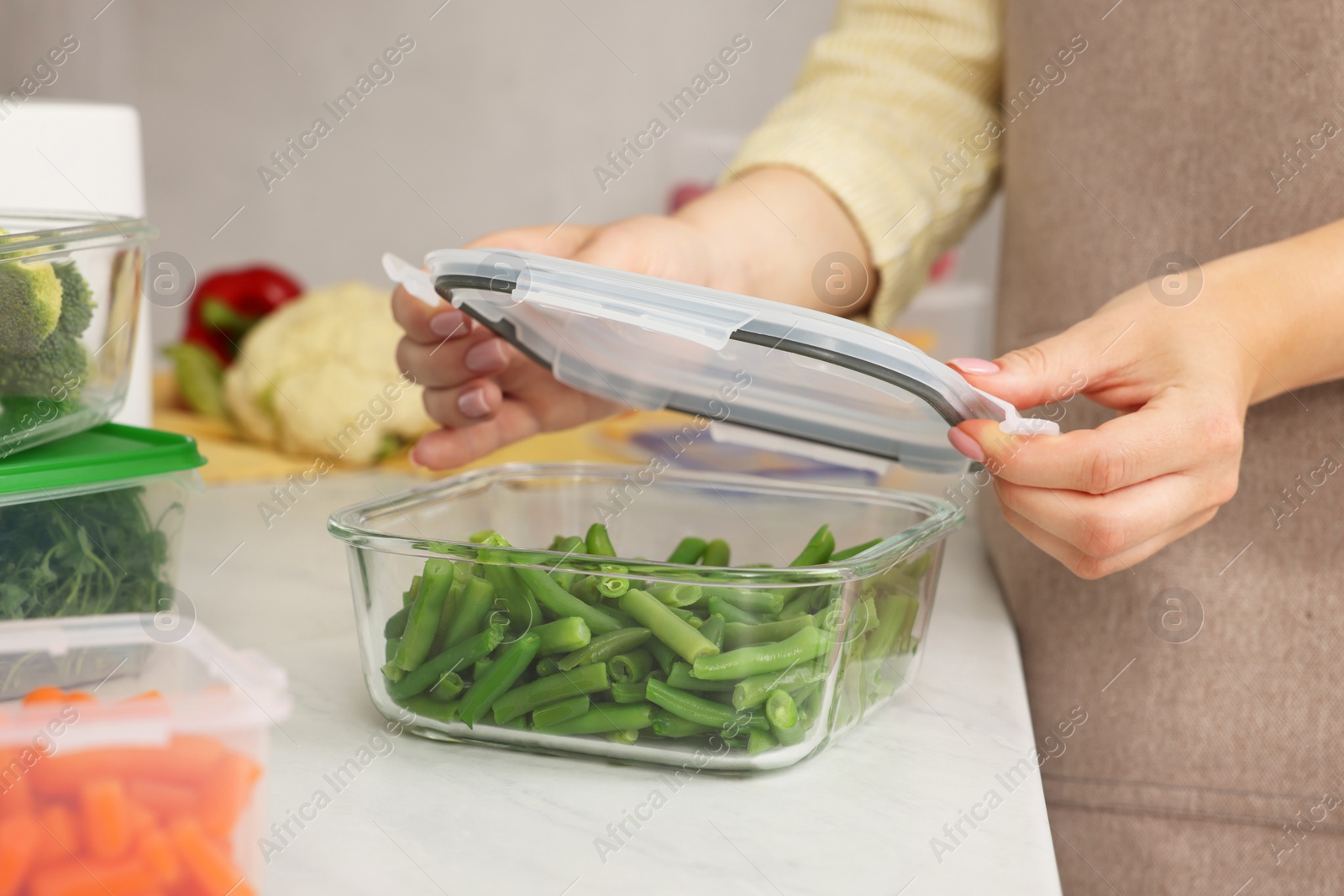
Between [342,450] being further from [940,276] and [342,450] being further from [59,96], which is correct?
[59,96]

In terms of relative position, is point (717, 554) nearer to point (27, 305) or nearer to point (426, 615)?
point (426, 615)

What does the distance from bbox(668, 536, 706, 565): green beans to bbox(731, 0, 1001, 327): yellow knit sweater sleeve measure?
32cm

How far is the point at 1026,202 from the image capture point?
0.85m

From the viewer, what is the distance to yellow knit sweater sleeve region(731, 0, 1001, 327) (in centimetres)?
89

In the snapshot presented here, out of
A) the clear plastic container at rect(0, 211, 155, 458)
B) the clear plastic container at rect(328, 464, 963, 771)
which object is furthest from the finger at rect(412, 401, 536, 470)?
the clear plastic container at rect(0, 211, 155, 458)

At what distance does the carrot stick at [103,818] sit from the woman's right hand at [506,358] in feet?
1.36

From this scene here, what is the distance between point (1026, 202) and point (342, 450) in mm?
826

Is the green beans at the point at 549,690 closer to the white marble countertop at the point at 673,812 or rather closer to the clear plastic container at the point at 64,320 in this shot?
the white marble countertop at the point at 673,812

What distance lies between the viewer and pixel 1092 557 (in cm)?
60

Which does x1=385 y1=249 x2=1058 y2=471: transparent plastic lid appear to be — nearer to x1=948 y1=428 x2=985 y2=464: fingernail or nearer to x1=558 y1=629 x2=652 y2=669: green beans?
x1=948 y1=428 x2=985 y2=464: fingernail

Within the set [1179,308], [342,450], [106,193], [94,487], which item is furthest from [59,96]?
[1179,308]

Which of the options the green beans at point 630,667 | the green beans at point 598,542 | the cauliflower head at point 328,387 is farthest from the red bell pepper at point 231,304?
the green beans at point 630,667

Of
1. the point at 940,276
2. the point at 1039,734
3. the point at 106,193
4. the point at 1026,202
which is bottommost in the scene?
the point at 940,276

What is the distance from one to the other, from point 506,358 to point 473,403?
42 millimetres
